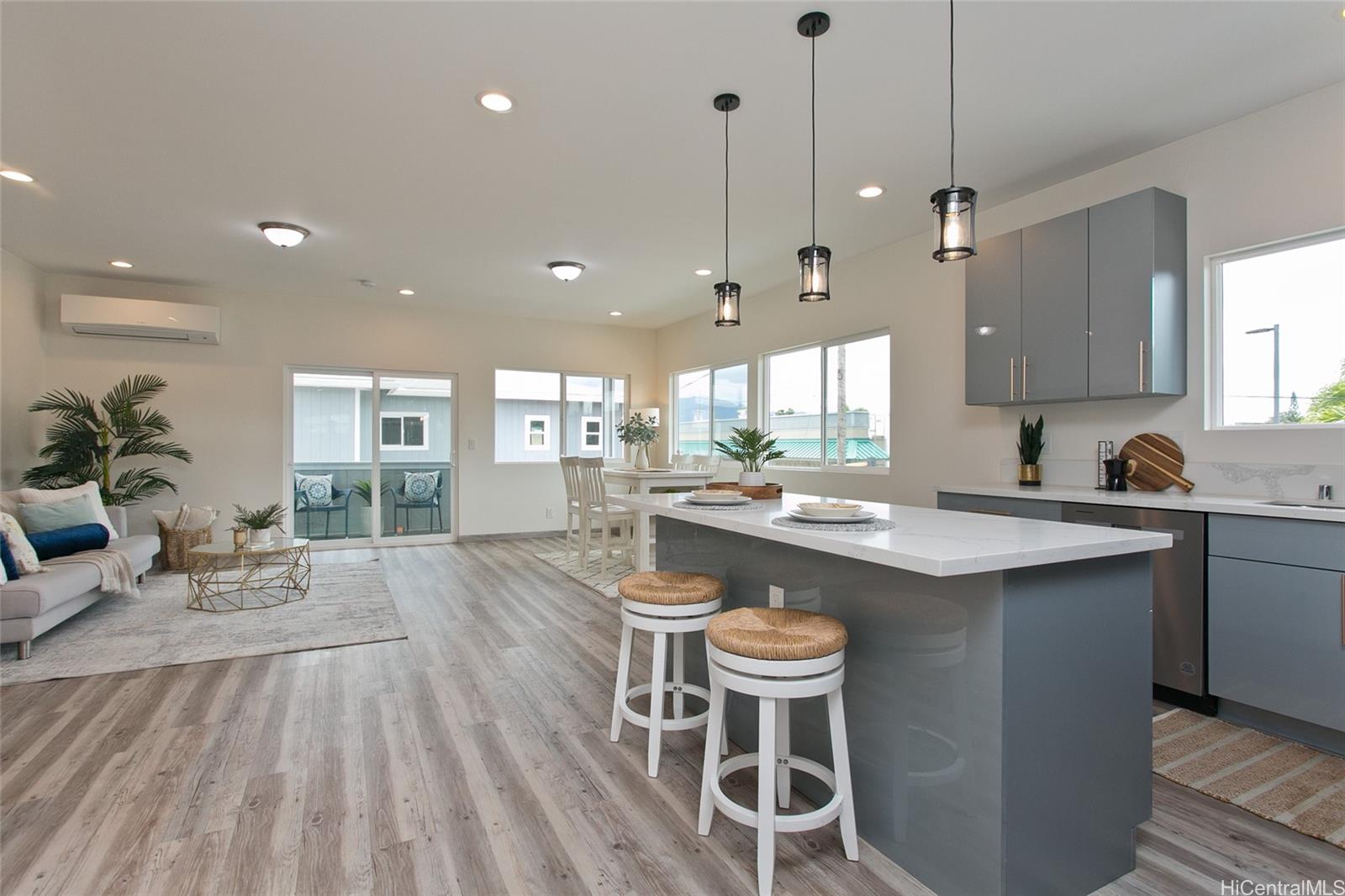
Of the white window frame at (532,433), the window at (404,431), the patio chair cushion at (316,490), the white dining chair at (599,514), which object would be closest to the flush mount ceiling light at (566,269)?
the white dining chair at (599,514)

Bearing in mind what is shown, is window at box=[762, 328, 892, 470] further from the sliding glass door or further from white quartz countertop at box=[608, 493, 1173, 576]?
the sliding glass door

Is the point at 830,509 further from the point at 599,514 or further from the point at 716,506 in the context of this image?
the point at 599,514

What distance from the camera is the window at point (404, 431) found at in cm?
697

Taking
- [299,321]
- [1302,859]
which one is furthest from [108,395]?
[1302,859]

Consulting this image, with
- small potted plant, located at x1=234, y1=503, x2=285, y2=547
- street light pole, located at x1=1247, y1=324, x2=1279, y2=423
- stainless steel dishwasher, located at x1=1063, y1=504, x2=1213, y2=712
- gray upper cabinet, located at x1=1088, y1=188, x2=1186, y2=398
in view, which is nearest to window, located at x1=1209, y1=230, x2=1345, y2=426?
street light pole, located at x1=1247, y1=324, x2=1279, y2=423

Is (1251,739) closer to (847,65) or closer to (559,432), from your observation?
(847,65)

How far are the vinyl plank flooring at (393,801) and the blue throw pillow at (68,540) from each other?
1.42 m

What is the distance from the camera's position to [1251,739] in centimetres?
246

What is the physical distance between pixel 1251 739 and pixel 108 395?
27.0ft

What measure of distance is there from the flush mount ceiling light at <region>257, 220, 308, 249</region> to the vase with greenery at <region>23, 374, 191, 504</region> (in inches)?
102

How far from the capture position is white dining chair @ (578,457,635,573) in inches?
213

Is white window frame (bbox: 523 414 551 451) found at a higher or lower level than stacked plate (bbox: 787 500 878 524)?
higher

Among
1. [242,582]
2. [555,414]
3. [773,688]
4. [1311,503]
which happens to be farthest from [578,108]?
[555,414]

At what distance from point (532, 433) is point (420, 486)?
4.60 feet
